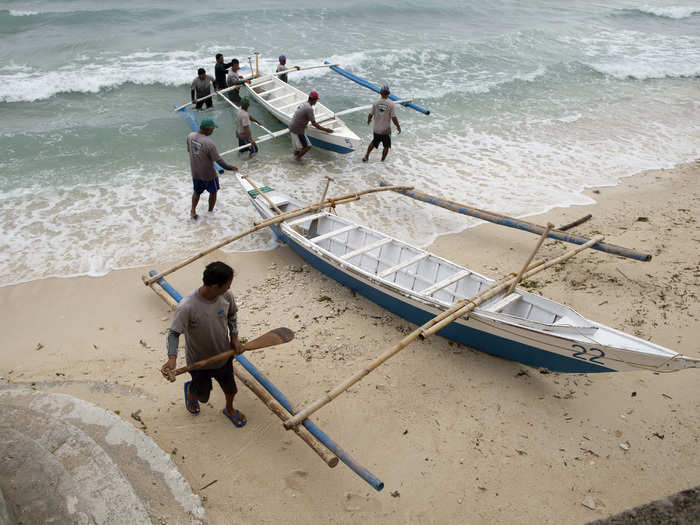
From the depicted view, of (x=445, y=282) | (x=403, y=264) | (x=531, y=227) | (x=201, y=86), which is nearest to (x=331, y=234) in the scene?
(x=403, y=264)

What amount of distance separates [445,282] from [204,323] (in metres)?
3.34

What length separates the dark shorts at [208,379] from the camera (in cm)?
441

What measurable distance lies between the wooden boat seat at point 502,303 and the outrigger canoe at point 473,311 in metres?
0.01

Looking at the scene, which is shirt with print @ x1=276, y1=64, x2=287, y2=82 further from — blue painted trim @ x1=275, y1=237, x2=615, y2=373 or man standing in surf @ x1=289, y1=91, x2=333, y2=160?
blue painted trim @ x1=275, y1=237, x2=615, y2=373

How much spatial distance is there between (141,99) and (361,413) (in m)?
14.1

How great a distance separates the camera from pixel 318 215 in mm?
7945

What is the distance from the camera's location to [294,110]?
12.3 meters

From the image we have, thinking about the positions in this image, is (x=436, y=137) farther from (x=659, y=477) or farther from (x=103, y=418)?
(x=103, y=418)

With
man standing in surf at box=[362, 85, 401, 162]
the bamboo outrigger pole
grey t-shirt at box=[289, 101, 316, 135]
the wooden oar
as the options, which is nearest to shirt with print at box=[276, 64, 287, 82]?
grey t-shirt at box=[289, 101, 316, 135]

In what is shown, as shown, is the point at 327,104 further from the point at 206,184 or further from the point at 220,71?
the point at 206,184

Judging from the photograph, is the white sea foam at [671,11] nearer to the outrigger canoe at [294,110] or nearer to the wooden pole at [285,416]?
the outrigger canoe at [294,110]

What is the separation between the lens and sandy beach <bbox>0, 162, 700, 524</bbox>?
439cm

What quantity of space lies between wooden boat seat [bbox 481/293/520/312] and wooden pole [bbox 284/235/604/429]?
5.1 inches

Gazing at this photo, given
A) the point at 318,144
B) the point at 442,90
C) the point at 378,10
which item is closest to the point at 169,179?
the point at 318,144
